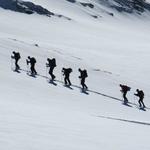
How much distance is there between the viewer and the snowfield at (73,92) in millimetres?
13312

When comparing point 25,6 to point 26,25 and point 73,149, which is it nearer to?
point 26,25

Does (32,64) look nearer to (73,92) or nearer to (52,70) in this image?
(52,70)

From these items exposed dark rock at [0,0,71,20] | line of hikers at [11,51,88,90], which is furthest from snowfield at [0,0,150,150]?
exposed dark rock at [0,0,71,20]

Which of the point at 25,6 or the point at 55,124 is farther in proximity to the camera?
the point at 25,6

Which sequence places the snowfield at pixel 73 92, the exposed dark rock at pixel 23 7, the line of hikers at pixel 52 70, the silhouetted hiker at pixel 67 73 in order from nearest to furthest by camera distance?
1. the snowfield at pixel 73 92
2. the silhouetted hiker at pixel 67 73
3. the line of hikers at pixel 52 70
4. the exposed dark rock at pixel 23 7

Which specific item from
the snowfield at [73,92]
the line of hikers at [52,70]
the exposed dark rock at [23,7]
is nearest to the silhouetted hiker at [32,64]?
the line of hikers at [52,70]

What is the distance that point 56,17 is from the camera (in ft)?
278

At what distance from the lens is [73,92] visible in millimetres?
29594

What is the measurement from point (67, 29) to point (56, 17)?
988 cm

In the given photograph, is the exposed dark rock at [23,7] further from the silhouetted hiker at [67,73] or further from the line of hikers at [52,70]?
the silhouetted hiker at [67,73]

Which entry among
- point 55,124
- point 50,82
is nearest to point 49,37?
point 50,82

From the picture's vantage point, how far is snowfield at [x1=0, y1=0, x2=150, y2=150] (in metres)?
13.3

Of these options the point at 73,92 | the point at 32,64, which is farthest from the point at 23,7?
the point at 73,92

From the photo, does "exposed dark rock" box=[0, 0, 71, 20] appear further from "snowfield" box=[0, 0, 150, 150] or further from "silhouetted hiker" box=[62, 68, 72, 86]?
"silhouetted hiker" box=[62, 68, 72, 86]
